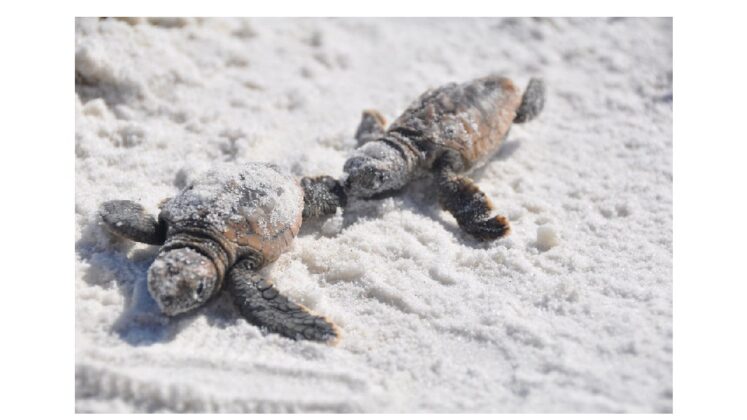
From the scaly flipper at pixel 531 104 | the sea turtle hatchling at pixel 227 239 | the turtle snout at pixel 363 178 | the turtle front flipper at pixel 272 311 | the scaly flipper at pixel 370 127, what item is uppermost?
the scaly flipper at pixel 531 104

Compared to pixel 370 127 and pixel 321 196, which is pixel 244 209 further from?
pixel 370 127

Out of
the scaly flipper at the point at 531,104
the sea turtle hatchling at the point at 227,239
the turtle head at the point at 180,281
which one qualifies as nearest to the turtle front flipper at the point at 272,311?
the sea turtle hatchling at the point at 227,239

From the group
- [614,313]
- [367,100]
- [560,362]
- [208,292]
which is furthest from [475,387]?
[367,100]

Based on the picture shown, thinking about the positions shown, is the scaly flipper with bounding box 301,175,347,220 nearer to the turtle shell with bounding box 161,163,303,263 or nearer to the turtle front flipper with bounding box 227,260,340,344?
the turtle shell with bounding box 161,163,303,263

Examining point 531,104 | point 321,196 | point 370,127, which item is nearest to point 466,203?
point 321,196

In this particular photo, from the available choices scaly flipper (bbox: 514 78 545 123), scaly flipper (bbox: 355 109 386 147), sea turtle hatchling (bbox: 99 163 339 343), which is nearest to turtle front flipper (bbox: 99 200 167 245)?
sea turtle hatchling (bbox: 99 163 339 343)

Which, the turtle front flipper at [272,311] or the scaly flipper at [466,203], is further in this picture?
the scaly flipper at [466,203]

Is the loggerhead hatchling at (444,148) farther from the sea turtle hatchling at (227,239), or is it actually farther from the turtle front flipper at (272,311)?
the turtle front flipper at (272,311)
